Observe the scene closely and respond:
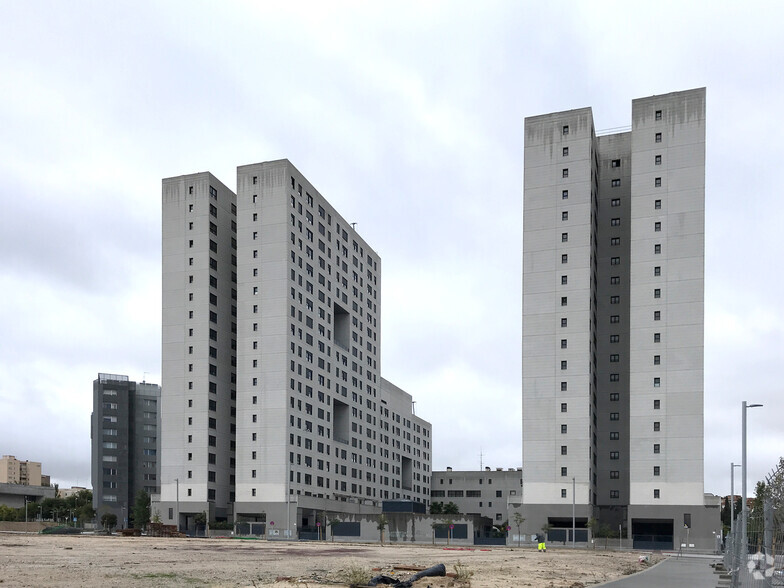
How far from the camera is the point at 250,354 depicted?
129m

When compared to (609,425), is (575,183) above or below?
above

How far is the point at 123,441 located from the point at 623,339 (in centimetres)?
12423

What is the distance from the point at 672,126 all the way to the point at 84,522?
142 m

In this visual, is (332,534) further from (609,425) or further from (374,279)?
(374,279)

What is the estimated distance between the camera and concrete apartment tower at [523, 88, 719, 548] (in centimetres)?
10575

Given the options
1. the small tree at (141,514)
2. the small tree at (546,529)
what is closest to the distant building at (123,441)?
the small tree at (141,514)

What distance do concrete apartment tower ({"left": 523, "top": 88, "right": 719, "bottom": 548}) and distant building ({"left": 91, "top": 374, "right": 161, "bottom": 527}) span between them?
113233 mm

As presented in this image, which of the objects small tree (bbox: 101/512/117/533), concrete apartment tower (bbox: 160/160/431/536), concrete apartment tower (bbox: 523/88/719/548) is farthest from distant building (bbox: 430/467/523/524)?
small tree (bbox: 101/512/117/533)

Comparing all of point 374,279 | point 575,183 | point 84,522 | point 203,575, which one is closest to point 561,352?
point 575,183

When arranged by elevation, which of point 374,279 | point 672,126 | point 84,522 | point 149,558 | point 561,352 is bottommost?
point 84,522

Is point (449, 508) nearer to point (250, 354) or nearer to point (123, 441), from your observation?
point (250, 354)

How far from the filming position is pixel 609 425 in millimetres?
119000

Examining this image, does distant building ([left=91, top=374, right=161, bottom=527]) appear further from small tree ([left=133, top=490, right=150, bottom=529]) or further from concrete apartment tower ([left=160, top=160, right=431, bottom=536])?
concrete apartment tower ([left=160, top=160, right=431, bottom=536])

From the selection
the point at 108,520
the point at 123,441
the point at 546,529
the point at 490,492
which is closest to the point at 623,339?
the point at 546,529
